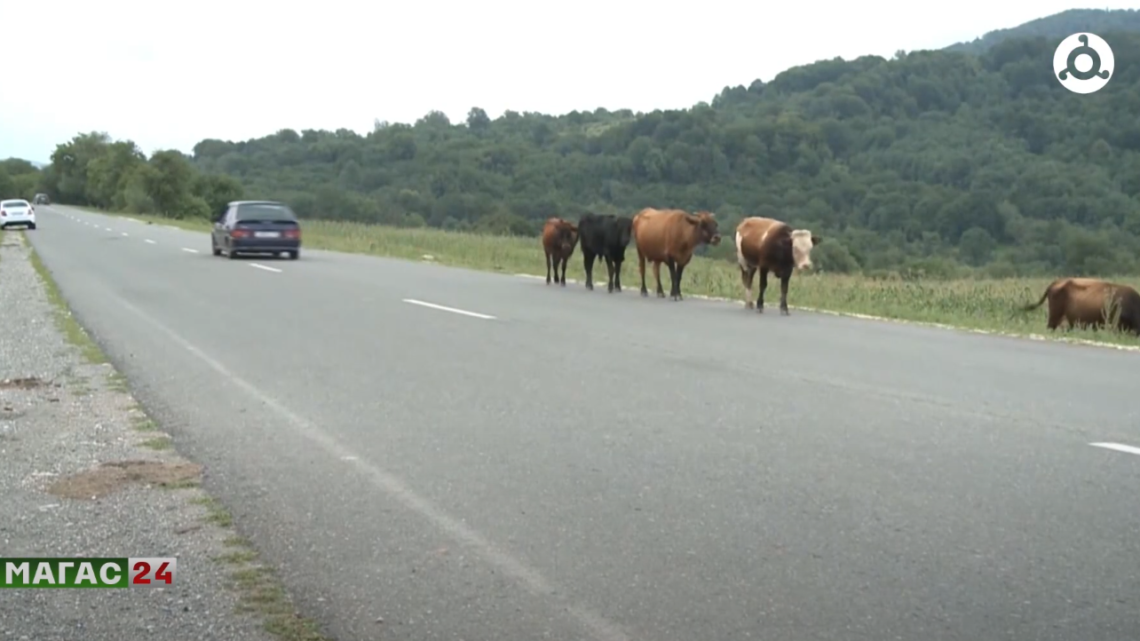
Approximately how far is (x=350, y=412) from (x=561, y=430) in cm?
182

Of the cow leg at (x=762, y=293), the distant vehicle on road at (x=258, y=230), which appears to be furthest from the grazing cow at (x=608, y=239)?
the distant vehicle on road at (x=258, y=230)

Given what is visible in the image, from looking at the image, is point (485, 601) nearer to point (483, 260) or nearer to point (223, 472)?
point (223, 472)

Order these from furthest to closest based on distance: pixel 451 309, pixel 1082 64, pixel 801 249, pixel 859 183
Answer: pixel 859 183
pixel 1082 64
pixel 801 249
pixel 451 309

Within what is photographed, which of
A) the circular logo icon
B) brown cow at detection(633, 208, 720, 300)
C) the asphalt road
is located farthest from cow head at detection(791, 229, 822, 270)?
the circular logo icon

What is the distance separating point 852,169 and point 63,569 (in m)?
63.2

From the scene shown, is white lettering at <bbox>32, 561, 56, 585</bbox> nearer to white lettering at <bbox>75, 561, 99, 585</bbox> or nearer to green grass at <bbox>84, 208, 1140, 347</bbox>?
white lettering at <bbox>75, 561, 99, 585</bbox>

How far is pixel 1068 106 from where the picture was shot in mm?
55250

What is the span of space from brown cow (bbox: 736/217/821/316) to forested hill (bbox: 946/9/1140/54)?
35778 millimetres

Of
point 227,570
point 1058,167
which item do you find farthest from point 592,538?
point 1058,167

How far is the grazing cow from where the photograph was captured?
24.5 meters

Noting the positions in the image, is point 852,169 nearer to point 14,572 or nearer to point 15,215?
point 15,215

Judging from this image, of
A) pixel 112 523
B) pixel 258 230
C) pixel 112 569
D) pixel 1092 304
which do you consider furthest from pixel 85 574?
pixel 258 230

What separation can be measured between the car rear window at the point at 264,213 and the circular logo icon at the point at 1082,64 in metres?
19.3

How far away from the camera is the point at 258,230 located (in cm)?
3344
